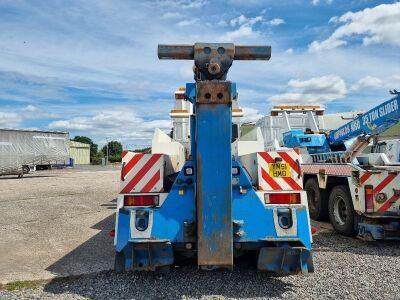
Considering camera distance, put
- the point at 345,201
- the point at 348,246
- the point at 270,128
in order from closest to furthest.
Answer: the point at 348,246
the point at 345,201
the point at 270,128

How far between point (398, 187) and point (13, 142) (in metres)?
26.7

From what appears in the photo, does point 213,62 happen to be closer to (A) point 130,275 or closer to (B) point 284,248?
(B) point 284,248

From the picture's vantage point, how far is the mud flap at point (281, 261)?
4.14m

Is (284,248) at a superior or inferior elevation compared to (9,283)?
superior

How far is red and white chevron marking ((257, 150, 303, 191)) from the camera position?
14.7ft

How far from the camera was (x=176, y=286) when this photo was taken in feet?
14.4

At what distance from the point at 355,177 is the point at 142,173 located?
3.95 metres

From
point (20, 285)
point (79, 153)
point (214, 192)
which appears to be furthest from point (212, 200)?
point (79, 153)

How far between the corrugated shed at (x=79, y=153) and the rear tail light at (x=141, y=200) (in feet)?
204

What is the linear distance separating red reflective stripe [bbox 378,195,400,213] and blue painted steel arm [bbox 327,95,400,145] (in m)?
1.40

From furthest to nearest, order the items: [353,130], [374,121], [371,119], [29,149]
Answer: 1. [29,149]
2. [353,130]
3. [371,119]
4. [374,121]

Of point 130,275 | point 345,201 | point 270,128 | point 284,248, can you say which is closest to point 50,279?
point 130,275

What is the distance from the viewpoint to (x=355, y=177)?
6.74 metres

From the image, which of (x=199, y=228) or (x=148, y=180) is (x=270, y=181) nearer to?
(x=199, y=228)
